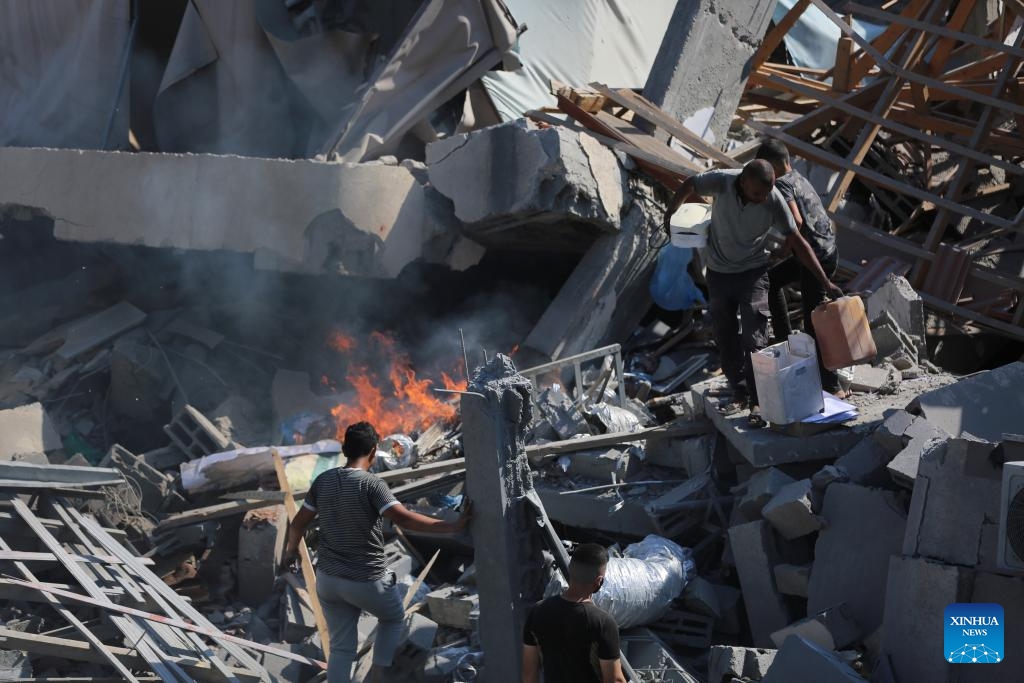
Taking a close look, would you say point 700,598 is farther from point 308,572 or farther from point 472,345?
point 472,345

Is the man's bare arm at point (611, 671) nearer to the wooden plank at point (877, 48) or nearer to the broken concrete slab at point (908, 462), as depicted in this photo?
the broken concrete slab at point (908, 462)

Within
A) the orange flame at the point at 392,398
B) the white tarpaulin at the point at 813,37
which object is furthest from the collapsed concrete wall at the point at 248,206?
the white tarpaulin at the point at 813,37

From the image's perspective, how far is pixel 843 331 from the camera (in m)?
5.58

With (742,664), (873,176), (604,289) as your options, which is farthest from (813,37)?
(742,664)

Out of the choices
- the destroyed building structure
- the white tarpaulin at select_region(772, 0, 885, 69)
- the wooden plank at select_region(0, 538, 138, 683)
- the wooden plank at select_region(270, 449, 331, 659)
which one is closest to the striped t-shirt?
the destroyed building structure

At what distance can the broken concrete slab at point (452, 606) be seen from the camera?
5.58 meters

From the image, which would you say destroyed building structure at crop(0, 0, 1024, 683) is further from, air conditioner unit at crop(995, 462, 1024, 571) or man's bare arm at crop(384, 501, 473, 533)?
man's bare arm at crop(384, 501, 473, 533)

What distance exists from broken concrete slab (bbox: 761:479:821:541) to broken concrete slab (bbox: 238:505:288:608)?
3.14 meters

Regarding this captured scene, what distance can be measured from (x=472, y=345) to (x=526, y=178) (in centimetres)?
169

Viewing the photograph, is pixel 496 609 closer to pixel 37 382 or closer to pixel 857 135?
pixel 37 382

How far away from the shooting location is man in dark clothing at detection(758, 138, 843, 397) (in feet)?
19.3

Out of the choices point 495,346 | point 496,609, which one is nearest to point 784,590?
point 496,609

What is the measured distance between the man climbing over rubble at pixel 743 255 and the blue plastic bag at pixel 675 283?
7.39 ft

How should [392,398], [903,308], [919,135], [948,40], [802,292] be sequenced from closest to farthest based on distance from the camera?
[802,292], [903,308], [392,398], [919,135], [948,40]
